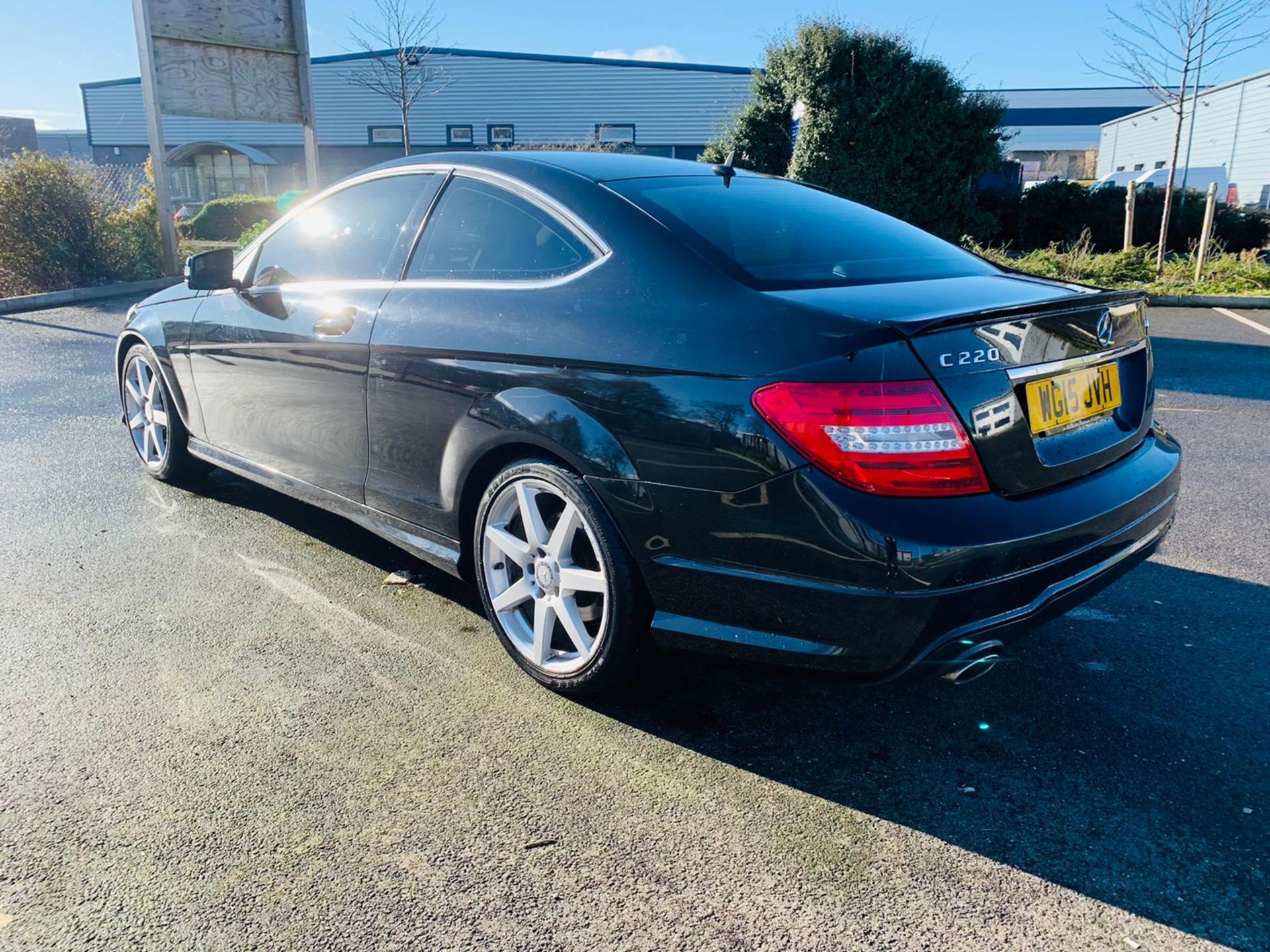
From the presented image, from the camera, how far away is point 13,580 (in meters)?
3.69

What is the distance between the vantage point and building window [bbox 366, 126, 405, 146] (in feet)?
141

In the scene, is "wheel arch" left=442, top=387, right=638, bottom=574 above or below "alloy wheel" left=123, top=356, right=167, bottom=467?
above

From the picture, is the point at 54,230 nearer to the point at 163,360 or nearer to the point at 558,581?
the point at 163,360

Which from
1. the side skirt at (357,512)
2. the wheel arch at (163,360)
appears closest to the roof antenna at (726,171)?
the side skirt at (357,512)

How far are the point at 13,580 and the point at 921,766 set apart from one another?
3.38 metres

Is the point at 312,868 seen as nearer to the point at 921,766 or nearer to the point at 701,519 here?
the point at 701,519

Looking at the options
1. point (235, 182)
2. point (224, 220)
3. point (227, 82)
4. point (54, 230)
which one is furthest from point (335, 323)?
point (235, 182)

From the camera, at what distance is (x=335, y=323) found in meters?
3.41

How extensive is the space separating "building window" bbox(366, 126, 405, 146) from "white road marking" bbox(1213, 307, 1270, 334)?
125 feet

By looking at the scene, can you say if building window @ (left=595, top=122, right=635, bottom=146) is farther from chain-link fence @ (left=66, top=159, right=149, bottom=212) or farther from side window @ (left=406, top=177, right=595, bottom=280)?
side window @ (left=406, top=177, right=595, bottom=280)

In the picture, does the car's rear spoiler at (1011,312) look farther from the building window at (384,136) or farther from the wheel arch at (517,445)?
the building window at (384,136)

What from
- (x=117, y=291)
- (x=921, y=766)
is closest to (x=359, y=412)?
(x=921, y=766)

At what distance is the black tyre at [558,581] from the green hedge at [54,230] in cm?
1239

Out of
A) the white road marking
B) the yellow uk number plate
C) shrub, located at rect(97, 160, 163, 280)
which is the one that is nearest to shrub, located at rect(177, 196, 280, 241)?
shrub, located at rect(97, 160, 163, 280)
